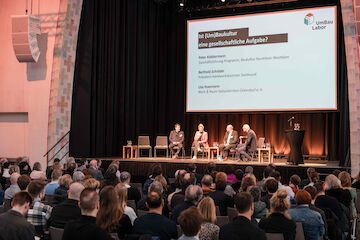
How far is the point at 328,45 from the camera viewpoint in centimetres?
1205

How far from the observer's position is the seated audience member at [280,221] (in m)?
3.95

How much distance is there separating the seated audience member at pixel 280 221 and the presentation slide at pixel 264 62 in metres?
8.28

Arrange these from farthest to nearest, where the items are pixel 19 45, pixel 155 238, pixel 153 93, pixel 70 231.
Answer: pixel 153 93, pixel 19 45, pixel 155 238, pixel 70 231

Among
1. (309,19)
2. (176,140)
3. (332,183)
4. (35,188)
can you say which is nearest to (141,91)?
(176,140)

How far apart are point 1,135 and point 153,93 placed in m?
4.87

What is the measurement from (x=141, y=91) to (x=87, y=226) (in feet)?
39.2

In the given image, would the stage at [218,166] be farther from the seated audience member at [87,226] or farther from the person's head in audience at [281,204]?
the seated audience member at [87,226]

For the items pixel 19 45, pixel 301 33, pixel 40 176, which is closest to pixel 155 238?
pixel 40 176

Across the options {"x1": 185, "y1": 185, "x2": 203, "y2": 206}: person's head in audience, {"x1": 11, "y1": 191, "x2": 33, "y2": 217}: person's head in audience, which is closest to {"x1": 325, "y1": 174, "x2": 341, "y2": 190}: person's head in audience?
{"x1": 185, "y1": 185, "x2": 203, "y2": 206}: person's head in audience

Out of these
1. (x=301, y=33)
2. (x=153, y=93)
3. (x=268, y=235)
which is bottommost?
(x=268, y=235)

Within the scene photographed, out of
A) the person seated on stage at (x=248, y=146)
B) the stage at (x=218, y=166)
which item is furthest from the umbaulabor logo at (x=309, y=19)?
the stage at (x=218, y=166)

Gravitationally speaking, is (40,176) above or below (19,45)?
below

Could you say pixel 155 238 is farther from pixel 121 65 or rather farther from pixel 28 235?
pixel 121 65

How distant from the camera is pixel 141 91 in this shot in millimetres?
14945
